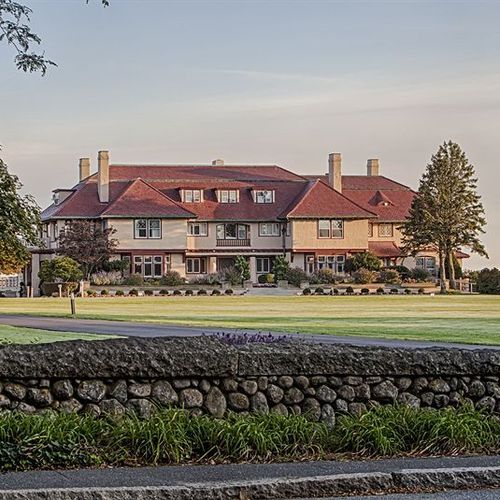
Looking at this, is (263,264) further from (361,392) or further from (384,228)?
(361,392)

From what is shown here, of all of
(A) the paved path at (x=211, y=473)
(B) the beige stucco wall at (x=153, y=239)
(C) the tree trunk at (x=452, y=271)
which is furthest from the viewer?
(C) the tree trunk at (x=452, y=271)

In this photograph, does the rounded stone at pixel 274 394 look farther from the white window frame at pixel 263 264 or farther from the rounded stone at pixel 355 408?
the white window frame at pixel 263 264

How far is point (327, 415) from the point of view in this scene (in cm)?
1074

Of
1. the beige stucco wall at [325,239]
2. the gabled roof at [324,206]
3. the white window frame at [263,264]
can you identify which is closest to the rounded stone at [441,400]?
the gabled roof at [324,206]

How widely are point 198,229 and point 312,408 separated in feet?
274

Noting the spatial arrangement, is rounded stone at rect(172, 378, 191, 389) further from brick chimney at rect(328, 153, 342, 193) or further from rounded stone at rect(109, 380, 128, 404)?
brick chimney at rect(328, 153, 342, 193)

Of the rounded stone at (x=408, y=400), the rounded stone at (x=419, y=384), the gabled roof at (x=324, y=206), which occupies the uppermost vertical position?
the gabled roof at (x=324, y=206)

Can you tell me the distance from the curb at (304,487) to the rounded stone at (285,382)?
78.7 inches

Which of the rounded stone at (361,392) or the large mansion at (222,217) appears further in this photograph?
the large mansion at (222,217)

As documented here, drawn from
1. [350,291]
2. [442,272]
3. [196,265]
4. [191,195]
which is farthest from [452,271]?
[191,195]

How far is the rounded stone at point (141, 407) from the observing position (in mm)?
10234

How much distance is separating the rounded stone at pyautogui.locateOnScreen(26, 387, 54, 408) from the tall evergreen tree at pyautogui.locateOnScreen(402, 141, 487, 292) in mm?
81464

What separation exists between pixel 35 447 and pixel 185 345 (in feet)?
6.55

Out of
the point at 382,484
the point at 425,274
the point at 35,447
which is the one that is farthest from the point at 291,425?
the point at 425,274
